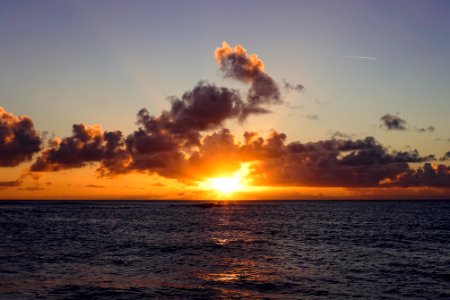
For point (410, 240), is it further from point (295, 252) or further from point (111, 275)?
point (111, 275)

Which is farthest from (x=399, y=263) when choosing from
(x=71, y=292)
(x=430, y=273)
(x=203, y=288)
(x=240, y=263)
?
(x=71, y=292)

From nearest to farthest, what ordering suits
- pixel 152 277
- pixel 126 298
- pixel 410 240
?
pixel 126 298 → pixel 152 277 → pixel 410 240

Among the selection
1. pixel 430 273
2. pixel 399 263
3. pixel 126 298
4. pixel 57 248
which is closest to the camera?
pixel 126 298

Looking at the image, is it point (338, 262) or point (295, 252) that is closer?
point (338, 262)

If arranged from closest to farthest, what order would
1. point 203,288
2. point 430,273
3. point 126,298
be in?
point 126,298 < point 203,288 < point 430,273

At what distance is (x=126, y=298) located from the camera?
102 feet

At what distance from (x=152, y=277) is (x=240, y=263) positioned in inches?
472

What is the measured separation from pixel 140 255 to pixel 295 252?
20113mm

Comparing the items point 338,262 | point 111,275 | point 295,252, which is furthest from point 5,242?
point 338,262

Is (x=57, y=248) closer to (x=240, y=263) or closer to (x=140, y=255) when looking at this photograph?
(x=140, y=255)

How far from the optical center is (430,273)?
41562 millimetres

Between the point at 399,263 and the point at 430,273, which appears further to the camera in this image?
the point at 399,263

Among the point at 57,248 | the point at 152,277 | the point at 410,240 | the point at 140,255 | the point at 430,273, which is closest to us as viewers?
the point at 152,277

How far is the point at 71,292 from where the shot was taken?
107 ft
